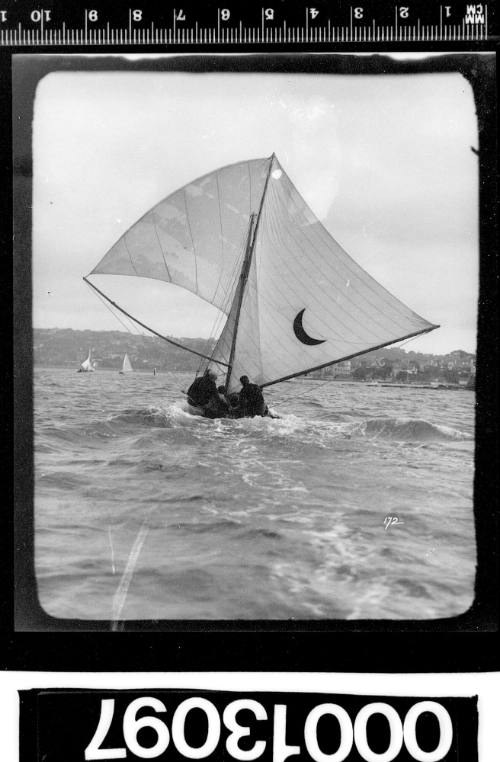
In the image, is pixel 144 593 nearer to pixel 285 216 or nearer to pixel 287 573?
pixel 287 573

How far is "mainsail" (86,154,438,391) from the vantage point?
1423 mm

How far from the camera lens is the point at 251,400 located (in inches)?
57.7

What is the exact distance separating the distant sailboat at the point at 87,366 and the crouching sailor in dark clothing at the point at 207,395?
0.26 m

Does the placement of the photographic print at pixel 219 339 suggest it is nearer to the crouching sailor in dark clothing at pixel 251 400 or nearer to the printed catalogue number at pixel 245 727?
the crouching sailor in dark clothing at pixel 251 400

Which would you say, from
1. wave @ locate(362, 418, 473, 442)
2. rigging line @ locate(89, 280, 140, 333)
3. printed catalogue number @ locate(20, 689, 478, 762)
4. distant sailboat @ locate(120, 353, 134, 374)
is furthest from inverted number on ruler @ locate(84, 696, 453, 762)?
rigging line @ locate(89, 280, 140, 333)

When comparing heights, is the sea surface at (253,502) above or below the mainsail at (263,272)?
below

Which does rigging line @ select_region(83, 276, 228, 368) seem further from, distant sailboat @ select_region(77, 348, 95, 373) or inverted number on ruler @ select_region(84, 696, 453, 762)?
inverted number on ruler @ select_region(84, 696, 453, 762)

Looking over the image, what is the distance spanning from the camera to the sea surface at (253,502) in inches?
53.1

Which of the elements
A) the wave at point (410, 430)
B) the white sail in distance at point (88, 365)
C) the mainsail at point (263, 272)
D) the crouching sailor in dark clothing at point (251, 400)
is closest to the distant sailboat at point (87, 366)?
the white sail in distance at point (88, 365)
